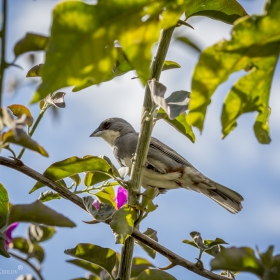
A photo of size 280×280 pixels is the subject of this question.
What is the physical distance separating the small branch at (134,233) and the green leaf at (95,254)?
0.47 ft

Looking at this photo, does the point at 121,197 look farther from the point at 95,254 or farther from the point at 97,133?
the point at 97,133

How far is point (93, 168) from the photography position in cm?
226

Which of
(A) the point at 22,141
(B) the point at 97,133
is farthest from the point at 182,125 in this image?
(B) the point at 97,133

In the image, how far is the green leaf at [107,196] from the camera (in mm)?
2465

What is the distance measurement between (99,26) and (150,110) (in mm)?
838

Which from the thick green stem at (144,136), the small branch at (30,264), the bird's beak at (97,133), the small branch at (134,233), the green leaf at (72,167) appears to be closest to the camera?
the small branch at (30,264)

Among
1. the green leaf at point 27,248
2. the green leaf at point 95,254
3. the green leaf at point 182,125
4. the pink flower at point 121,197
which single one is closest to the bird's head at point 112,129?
the pink flower at point 121,197

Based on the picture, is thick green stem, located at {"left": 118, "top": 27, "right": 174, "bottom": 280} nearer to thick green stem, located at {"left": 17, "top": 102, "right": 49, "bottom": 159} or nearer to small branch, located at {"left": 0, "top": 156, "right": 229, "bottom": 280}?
small branch, located at {"left": 0, "top": 156, "right": 229, "bottom": 280}

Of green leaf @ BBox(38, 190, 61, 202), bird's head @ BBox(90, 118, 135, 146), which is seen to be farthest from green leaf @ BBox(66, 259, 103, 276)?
bird's head @ BBox(90, 118, 135, 146)

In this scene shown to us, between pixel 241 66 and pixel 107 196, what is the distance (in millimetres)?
1329

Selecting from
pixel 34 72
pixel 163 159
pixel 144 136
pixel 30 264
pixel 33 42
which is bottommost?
pixel 30 264

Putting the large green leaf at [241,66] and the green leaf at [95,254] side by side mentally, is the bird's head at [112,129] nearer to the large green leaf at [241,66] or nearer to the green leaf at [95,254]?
the green leaf at [95,254]

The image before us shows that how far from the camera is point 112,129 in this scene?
7.19 meters

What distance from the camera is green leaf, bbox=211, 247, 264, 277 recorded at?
1.35 m
